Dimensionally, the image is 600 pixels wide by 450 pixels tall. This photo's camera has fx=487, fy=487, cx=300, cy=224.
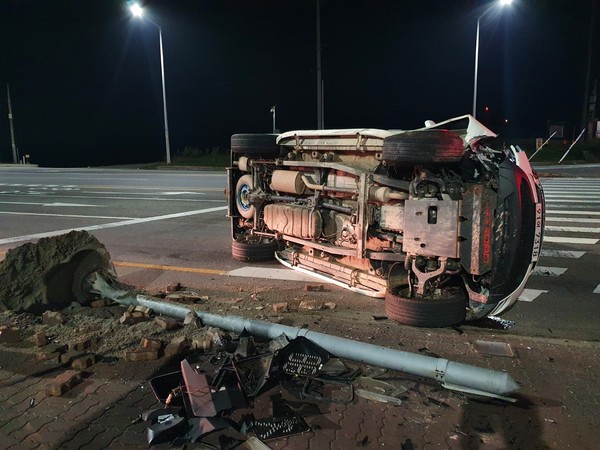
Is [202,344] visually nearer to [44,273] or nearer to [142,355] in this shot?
[142,355]

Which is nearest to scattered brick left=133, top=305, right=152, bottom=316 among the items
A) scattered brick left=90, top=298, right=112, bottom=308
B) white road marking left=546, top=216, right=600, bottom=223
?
scattered brick left=90, top=298, right=112, bottom=308

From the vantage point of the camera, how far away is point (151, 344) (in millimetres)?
4016

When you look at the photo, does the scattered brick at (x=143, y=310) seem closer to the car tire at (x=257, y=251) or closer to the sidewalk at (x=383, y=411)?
the sidewalk at (x=383, y=411)

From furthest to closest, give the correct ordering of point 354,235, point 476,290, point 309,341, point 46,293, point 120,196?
1. point 120,196
2. point 354,235
3. point 46,293
4. point 476,290
5. point 309,341

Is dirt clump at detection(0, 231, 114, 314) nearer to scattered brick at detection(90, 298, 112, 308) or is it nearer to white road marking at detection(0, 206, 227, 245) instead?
scattered brick at detection(90, 298, 112, 308)

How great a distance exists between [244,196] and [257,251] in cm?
86

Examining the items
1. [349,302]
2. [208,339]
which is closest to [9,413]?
[208,339]

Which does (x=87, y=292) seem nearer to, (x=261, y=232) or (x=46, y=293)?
(x=46, y=293)

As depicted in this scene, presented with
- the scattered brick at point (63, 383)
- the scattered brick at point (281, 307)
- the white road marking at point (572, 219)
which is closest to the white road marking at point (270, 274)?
the scattered brick at point (281, 307)

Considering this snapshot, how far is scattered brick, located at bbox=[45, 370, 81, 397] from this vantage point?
346 centimetres

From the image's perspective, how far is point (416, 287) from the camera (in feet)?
15.5

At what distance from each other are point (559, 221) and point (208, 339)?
366 inches

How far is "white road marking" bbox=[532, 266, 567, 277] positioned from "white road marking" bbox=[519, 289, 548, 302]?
0.79 meters

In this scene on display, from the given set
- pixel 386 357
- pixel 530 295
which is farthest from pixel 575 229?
pixel 386 357
